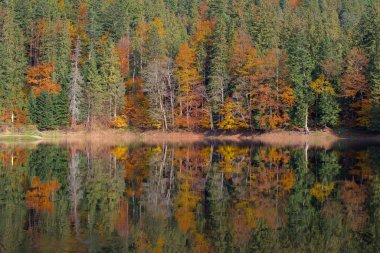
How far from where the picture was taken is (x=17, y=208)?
800 inches

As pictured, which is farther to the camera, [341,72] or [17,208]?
[341,72]

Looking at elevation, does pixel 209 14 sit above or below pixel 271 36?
above

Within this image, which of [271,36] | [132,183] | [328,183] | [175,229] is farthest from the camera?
[271,36]

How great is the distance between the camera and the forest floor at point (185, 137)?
2555 inches

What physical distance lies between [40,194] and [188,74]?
185 feet

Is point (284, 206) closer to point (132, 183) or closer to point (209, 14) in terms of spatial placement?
point (132, 183)

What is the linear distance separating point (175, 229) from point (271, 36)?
69110mm

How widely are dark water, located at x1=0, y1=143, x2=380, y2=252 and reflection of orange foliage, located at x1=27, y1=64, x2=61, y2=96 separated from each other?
49653 millimetres

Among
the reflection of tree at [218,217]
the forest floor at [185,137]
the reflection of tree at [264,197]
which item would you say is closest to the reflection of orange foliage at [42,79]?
the forest floor at [185,137]

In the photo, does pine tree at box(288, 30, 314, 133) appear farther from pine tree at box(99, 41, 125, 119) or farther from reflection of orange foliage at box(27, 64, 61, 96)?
reflection of orange foliage at box(27, 64, 61, 96)

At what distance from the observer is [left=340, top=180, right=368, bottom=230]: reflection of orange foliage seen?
683 inches

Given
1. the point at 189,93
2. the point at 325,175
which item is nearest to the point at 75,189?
the point at 325,175

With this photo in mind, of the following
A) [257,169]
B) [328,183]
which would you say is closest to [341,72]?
[257,169]

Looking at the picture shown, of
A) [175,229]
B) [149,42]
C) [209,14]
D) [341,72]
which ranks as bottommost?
[175,229]
